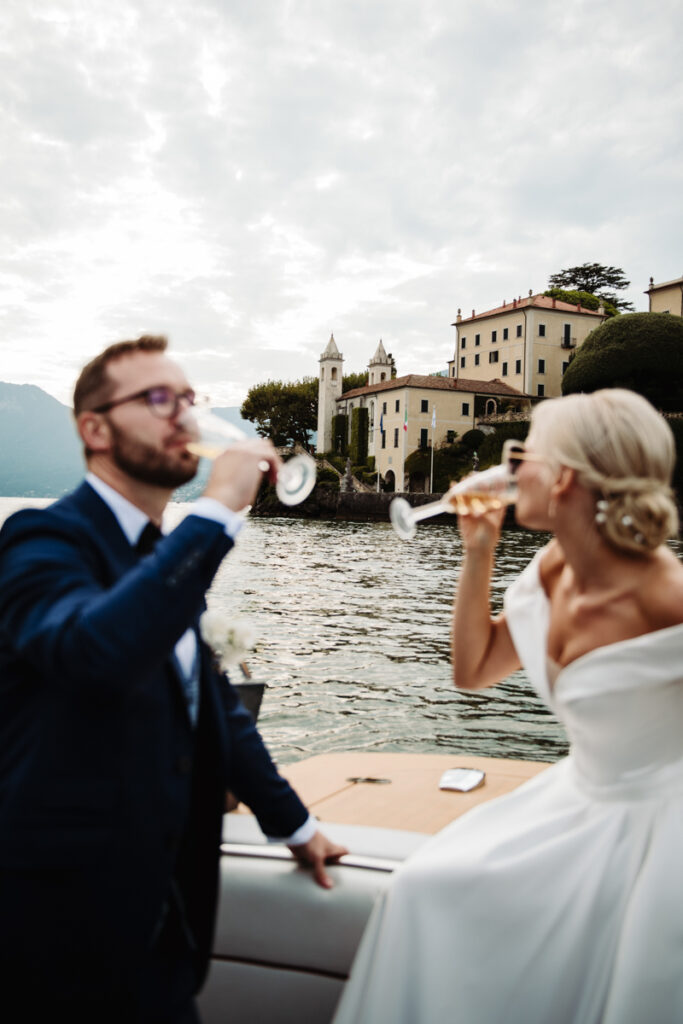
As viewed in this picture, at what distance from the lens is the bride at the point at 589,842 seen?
5.12ft

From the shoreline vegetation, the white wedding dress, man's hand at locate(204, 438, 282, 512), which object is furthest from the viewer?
the shoreline vegetation

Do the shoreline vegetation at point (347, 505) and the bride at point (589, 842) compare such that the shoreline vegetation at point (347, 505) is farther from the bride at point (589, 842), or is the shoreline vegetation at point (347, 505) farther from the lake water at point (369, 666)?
the bride at point (589, 842)

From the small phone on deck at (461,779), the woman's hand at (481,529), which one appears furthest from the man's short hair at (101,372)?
the small phone on deck at (461,779)

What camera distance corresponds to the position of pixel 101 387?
145 centimetres

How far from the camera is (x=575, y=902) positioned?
1.59m

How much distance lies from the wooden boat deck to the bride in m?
0.83

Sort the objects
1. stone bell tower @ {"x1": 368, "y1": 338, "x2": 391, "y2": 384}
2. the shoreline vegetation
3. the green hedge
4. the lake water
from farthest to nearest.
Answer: stone bell tower @ {"x1": 368, "y1": 338, "x2": 391, "y2": 384}, the shoreline vegetation, the green hedge, the lake water

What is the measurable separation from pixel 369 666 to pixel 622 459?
35.7ft

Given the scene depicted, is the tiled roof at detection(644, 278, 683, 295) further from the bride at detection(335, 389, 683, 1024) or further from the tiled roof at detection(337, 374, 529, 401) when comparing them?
the bride at detection(335, 389, 683, 1024)

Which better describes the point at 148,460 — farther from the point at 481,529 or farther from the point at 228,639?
the point at 228,639

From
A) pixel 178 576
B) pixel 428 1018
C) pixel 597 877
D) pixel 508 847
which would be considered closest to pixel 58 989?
pixel 178 576

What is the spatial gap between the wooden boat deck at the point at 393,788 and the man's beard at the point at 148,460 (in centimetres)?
155

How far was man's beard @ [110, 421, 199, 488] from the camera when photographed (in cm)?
142

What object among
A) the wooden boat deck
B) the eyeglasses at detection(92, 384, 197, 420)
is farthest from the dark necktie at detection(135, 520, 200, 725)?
the wooden boat deck
